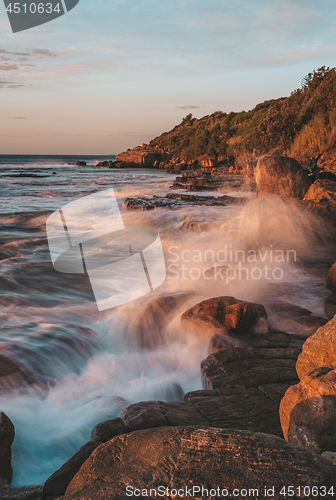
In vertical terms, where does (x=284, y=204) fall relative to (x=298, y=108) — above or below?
below

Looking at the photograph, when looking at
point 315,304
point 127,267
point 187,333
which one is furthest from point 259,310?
point 127,267

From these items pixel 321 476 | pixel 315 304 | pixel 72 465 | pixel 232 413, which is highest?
pixel 321 476

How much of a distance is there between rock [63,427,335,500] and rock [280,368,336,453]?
20.6 inches

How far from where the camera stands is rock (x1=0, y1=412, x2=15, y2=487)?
243cm

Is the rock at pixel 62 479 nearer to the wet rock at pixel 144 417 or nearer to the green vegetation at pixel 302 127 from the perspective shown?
the wet rock at pixel 144 417

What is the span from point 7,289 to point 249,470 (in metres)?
6.21

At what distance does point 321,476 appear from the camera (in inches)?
59.9

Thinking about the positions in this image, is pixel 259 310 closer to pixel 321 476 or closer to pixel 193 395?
pixel 193 395

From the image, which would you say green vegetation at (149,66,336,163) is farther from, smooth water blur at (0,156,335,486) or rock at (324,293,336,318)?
rock at (324,293,336,318)

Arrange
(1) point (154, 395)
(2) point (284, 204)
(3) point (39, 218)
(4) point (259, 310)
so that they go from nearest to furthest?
(1) point (154, 395), (4) point (259, 310), (2) point (284, 204), (3) point (39, 218)

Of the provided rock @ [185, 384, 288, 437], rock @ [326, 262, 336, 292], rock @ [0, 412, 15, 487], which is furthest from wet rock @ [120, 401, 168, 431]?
rock @ [326, 262, 336, 292]

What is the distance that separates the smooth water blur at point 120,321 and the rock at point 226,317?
194 millimetres

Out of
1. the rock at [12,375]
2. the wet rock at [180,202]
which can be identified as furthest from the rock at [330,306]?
the wet rock at [180,202]

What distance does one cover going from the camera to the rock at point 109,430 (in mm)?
2602
